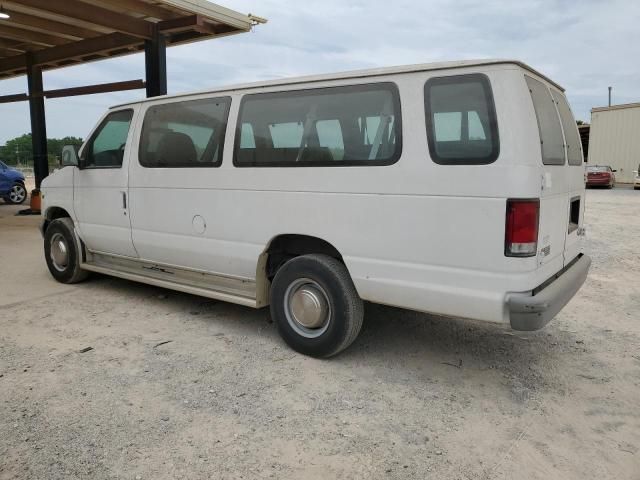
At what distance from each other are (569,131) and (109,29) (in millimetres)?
8862

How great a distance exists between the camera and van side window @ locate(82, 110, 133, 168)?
16.8 ft

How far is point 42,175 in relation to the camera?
13.8 m

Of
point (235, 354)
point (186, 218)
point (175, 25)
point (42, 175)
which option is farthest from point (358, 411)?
point (42, 175)

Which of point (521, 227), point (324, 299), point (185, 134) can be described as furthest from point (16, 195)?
point (521, 227)

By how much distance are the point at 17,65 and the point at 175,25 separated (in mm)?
6632

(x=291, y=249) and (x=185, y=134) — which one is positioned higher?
(x=185, y=134)

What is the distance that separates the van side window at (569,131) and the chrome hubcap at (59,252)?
517 cm

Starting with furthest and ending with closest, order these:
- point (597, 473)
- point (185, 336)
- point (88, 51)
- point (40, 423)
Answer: point (88, 51) < point (185, 336) < point (40, 423) < point (597, 473)

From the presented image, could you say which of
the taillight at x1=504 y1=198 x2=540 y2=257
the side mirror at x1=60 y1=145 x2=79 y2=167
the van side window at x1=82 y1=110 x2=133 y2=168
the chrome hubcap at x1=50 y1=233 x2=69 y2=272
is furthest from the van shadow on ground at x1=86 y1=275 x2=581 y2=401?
the side mirror at x1=60 y1=145 x2=79 y2=167

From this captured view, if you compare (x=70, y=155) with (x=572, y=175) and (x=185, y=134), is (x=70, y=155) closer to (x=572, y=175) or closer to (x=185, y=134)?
(x=185, y=134)

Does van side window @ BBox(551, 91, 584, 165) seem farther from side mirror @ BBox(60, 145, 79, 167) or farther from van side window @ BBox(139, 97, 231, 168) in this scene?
side mirror @ BBox(60, 145, 79, 167)

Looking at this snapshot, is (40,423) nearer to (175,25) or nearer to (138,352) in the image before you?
(138,352)

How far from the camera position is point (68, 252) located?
5762 millimetres

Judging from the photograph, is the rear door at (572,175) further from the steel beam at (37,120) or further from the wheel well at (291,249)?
the steel beam at (37,120)
